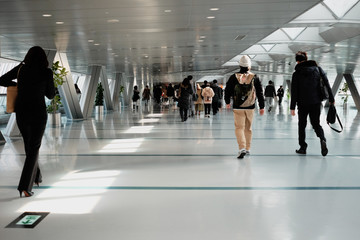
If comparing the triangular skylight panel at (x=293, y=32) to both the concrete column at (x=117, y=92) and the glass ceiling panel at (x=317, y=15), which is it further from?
the concrete column at (x=117, y=92)

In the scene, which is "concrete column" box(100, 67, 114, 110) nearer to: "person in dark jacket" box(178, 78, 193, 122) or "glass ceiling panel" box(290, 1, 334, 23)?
"person in dark jacket" box(178, 78, 193, 122)

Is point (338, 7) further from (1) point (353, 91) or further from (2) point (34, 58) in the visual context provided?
(1) point (353, 91)

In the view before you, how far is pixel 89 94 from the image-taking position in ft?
64.3

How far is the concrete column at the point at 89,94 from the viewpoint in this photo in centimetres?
1890

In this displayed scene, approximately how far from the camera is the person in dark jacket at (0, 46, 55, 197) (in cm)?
424

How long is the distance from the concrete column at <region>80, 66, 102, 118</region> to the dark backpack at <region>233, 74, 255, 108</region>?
13.0m

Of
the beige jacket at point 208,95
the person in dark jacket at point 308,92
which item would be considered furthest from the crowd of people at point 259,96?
the beige jacket at point 208,95

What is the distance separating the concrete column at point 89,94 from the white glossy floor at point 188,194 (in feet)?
36.5

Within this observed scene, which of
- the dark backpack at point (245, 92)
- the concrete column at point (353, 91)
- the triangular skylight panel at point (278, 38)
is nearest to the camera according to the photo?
the dark backpack at point (245, 92)

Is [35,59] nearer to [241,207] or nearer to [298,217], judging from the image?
[241,207]

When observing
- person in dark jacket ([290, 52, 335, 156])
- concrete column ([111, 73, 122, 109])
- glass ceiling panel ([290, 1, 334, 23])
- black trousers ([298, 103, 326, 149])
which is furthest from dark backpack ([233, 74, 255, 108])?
concrete column ([111, 73, 122, 109])

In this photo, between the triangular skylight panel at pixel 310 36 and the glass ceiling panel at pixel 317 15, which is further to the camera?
the triangular skylight panel at pixel 310 36

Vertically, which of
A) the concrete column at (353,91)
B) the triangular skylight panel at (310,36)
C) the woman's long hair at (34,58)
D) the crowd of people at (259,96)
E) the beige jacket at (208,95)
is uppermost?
the triangular skylight panel at (310,36)

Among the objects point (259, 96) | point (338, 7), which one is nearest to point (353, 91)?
point (338, 7)
